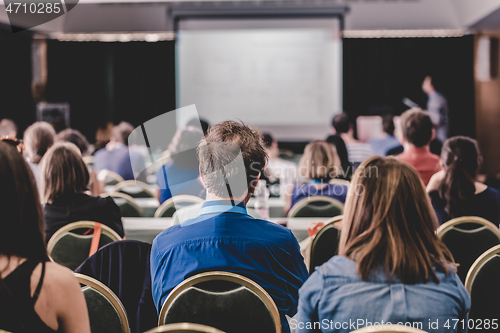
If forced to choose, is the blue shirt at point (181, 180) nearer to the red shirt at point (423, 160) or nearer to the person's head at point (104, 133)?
the red shirt at point (423, 160)

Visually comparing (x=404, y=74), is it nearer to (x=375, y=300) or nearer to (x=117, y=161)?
(x=117, y=161)

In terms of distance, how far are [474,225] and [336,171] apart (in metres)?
1.32

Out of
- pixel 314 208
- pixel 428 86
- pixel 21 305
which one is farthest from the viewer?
pixel 428 86

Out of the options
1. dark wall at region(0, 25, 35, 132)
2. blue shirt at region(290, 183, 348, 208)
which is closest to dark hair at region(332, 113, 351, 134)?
blue shirt at region(290, 183, 348, 208)

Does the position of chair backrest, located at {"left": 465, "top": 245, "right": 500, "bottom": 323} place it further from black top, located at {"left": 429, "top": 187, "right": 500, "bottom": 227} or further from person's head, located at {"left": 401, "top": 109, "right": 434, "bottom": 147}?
person's head, located at {"left": 401, "top": 109, "right": 434, "bottom": 147}

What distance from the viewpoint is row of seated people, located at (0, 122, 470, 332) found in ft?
3.81

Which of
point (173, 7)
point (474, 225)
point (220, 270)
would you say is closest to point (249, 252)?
point (220, 270)

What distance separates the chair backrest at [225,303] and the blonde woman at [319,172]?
6.68ft

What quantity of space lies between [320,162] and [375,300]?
227 cm

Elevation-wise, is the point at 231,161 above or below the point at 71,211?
above

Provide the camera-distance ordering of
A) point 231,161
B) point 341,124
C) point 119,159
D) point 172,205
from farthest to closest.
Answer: point 119,159 → point 341,124 → point 172,205 → point 231,161

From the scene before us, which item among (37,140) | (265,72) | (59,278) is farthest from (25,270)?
(265,72)

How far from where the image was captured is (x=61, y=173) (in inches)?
105

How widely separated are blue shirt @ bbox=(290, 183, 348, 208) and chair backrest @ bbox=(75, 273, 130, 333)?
2159 millimetres
